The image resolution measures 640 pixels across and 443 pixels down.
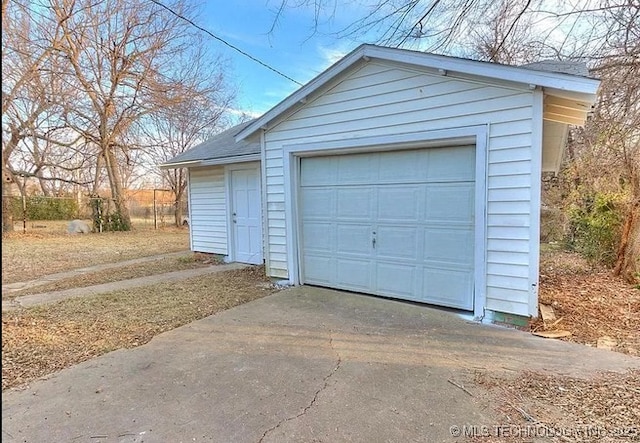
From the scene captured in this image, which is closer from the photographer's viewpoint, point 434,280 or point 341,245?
point 434,280

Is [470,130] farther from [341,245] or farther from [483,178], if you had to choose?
[341,245]

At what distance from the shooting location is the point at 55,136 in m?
15.1

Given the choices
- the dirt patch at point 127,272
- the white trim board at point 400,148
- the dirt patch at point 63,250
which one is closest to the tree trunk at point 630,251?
the white trim board at point 400,148

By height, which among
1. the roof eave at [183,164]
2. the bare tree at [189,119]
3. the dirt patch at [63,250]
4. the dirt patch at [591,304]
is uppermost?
the bare tree at [189,119]

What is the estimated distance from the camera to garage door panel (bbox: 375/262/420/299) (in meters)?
5.14

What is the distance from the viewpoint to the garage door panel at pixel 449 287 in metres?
4.71

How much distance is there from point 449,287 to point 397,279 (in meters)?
0.71

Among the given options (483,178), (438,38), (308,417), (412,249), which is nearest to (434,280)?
(412,249)

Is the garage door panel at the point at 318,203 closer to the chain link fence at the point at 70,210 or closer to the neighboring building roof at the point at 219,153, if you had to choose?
the neighboring building roof at the point at 219,153

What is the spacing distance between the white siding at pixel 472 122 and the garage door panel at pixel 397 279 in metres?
1.01

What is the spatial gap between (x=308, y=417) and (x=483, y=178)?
321 centimetres

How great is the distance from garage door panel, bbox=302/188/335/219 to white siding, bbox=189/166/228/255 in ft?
9.81

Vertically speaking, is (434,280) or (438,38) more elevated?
(438,38)

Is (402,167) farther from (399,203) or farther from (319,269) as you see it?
(319,269)
